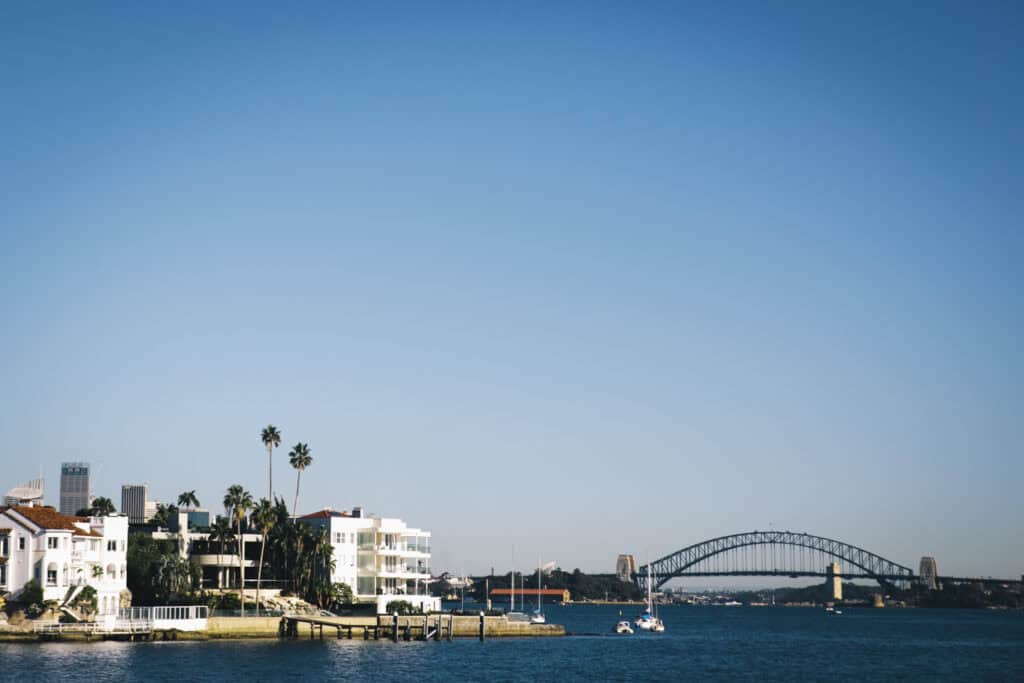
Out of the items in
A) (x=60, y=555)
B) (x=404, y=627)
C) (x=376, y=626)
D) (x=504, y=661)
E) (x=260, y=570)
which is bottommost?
(x=504, y=661)

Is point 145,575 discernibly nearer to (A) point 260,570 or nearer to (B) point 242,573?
(B) point 242,573

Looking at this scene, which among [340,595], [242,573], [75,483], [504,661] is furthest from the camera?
[75,483]

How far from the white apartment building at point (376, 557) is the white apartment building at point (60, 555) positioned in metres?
25.2

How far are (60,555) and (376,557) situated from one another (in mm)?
36998

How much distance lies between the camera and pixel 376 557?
131 metres

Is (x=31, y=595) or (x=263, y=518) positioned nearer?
(x=31, y=595)

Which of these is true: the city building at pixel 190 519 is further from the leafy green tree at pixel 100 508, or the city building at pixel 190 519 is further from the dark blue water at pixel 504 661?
the dark blue water at pixel 504 661

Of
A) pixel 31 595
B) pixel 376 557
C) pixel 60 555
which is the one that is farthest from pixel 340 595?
pixel 31 595

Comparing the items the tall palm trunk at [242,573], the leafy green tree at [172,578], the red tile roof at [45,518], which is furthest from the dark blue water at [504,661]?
the leafy green tree at [172,578]

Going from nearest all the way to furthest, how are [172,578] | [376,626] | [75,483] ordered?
[172,578] → [376,626] → [75,483]

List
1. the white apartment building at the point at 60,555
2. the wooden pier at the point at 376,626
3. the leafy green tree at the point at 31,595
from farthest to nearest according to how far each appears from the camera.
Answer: the wooden pier at the point at 376,626 < the white apartment building at the point at 60,555 < the leafy green tree at the point at 31,595

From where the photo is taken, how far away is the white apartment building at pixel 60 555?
10031cm

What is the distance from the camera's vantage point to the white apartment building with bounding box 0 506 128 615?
100 m

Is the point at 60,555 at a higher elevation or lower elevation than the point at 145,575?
higher
